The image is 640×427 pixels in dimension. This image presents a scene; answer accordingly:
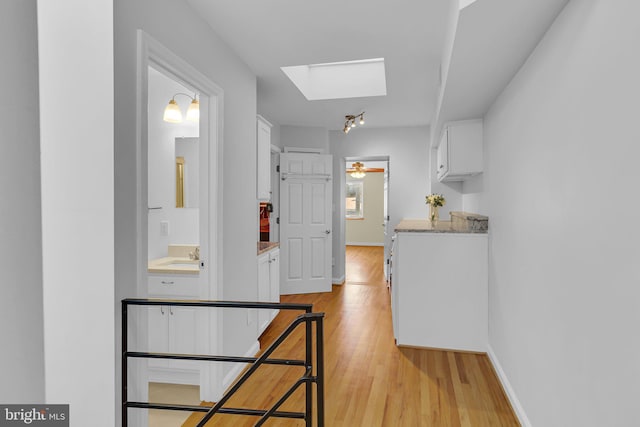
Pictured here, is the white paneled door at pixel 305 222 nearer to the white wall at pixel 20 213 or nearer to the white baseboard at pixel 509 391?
the white baseboard at pixel 509 391

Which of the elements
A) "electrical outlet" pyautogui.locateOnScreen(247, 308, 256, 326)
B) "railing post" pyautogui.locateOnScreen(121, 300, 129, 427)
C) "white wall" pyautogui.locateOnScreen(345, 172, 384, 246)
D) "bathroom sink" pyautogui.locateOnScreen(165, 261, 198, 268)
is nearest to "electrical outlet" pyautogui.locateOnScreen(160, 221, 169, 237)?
"bathroom sink" pyautogui.locateOnScreen(165, 261, 198, 268)

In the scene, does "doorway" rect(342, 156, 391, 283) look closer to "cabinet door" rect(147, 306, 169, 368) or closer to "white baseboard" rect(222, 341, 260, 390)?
"white baseboard" rect(222, 341, 260, 390)

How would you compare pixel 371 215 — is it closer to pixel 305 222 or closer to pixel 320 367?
pixel 305 222

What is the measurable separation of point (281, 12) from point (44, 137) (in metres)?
1.61

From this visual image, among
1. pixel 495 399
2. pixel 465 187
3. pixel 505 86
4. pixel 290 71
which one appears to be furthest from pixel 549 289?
pixel 465 187

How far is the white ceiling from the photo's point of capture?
1.73 metres

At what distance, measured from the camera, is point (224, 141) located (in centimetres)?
263

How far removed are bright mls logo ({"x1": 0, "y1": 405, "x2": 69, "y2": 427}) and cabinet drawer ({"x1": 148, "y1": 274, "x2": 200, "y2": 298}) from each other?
1.38m

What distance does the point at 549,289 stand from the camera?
5.74ft

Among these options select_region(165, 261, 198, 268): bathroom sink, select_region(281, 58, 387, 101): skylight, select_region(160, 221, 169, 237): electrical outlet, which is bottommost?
select_region(165, 261, 198, 268): bathroom sink

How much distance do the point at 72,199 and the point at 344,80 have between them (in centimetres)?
343

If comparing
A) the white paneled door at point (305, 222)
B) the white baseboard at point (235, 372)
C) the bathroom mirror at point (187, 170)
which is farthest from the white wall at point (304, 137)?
the white baseboard at point (235, 372)

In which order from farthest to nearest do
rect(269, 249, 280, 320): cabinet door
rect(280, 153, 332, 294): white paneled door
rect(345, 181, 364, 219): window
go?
rect(345, 181, 364, 219): window → rect(280, 153, 332, 294): white paneled door → rect(269, 249, 280, 320): cabinet door

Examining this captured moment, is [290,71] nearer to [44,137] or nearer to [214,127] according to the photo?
[214,127]
